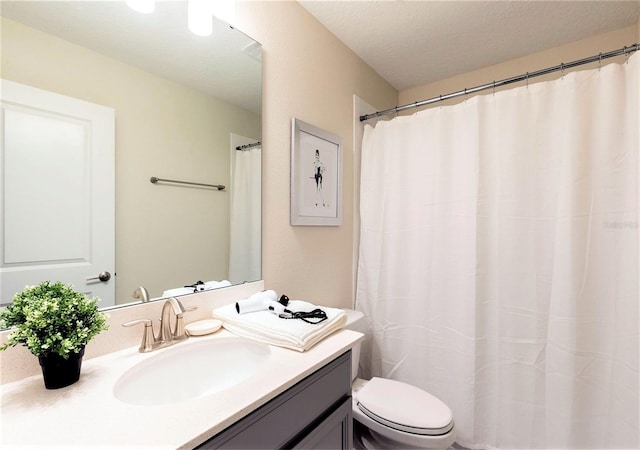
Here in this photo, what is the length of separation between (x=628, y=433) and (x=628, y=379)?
0.73ft

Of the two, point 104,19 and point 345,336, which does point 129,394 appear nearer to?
point 345,336

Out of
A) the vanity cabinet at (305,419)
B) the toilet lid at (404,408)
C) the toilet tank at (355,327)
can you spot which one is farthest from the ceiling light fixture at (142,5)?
the toilet lid at (404,408)

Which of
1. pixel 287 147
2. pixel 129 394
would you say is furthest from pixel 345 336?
pixel 287 147

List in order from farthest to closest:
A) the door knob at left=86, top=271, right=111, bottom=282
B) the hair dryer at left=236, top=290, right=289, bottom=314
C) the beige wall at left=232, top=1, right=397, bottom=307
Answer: the beige wall at left=232, top=1, right=397, bottom=307, the hair dryer at left=236, top=290, right=289, bottom=314, the door knob at left=86, top=271, right=111, bottom=282

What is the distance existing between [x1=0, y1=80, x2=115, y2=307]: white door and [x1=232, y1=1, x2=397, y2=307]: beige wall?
0.63 metres

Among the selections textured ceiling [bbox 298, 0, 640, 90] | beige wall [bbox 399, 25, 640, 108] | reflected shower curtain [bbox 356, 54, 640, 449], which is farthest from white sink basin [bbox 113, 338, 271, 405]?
beige wall [bbox 399, 25, 640, 108]

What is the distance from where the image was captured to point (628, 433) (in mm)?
1235

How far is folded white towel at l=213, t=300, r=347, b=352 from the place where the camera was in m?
0.94

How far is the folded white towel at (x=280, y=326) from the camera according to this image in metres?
0.94

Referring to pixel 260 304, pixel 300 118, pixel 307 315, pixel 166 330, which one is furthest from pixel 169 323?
pixel 300 118

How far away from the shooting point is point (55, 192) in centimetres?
82

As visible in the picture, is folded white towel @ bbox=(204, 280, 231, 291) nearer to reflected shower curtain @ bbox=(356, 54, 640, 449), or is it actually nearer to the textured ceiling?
reflected shower curtain @ bbox=(356, 54, 640, 449)

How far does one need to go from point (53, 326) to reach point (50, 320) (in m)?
0.01

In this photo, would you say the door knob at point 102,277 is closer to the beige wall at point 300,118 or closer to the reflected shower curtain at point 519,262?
the beige wall at point 300,118
